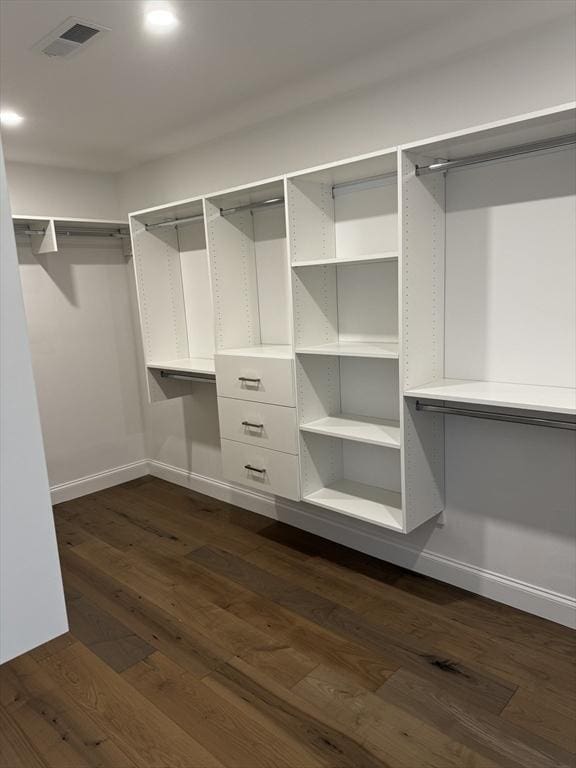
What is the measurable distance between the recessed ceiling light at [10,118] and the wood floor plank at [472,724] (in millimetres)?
3116

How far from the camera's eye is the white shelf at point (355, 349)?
2367mm

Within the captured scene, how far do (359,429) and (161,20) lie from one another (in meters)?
1.82

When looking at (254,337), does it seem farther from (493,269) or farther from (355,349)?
(493,269)

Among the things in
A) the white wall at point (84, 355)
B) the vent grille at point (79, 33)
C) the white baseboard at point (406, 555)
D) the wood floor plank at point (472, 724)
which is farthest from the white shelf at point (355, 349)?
the white wall at point (84, 355)

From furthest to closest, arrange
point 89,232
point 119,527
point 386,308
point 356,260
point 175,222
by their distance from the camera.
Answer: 1. point 89,232
2. point 119,527
3. point 175,222
4. point 386,308
5. point 356,260

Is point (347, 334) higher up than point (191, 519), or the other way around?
point (347, 334)

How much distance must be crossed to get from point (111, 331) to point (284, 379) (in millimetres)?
2138

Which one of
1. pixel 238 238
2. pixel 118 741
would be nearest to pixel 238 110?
pixel 238 238

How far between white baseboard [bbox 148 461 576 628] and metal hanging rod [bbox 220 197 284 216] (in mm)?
1769

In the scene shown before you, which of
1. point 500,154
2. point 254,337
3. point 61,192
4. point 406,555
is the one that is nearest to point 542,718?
point 406,555

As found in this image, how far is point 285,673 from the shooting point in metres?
2.16

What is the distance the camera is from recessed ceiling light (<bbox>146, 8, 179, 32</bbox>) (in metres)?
1.84

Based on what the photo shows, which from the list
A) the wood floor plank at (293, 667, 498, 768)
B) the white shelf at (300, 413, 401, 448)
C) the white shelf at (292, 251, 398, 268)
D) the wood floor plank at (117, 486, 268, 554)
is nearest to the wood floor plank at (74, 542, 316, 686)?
the wood floor plank at (293, 667, 498, 768)

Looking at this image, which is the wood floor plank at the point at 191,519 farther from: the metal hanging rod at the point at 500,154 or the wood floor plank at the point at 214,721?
the metal hanging rod at the point at 500,154
